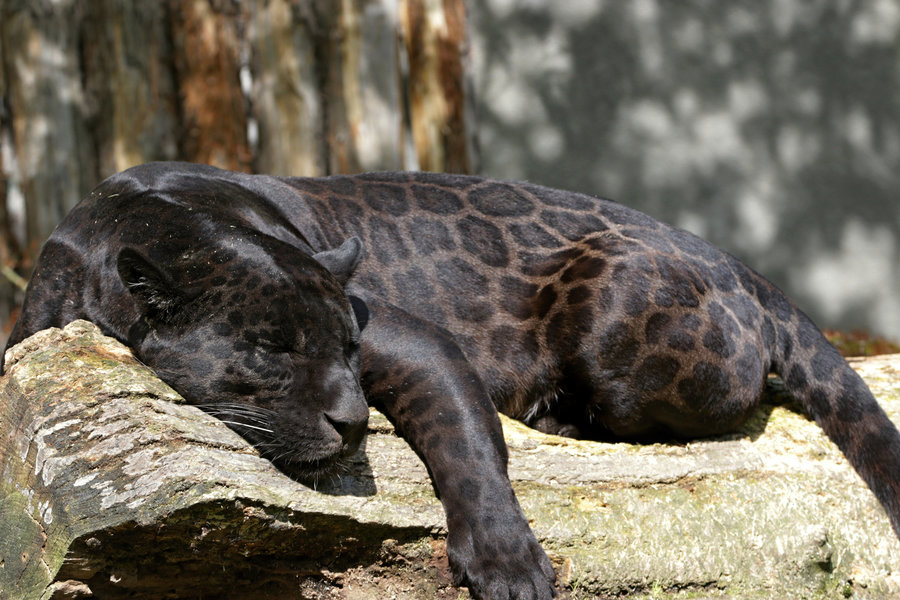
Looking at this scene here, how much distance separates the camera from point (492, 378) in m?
5.25

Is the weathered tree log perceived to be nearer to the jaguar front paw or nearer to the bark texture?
the jaguar front paw

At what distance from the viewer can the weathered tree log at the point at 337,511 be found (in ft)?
11.5

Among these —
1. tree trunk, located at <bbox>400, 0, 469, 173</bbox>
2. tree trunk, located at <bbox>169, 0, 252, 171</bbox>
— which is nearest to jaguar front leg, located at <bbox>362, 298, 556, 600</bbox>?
tree trunk, located at <bbox>169, 0, 252, 171</bbox>

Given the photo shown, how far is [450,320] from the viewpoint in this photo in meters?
5.27

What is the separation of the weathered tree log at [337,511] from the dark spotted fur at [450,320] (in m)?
0.17

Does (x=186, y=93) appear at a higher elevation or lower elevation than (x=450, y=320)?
higher

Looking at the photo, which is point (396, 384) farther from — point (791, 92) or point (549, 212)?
point (791, 92)

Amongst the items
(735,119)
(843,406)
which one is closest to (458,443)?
(843,406)

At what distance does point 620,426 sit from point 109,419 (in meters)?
2.77

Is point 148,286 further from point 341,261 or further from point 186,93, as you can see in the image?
point 186,93

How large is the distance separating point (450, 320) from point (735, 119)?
7182 millimetres

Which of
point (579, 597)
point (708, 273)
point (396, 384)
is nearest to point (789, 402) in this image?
point (708, 273)

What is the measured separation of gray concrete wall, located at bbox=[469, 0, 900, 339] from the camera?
1100 centimetres

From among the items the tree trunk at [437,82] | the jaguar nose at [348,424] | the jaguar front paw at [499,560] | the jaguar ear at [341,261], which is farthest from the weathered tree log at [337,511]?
the tree trunk at [437,82]
